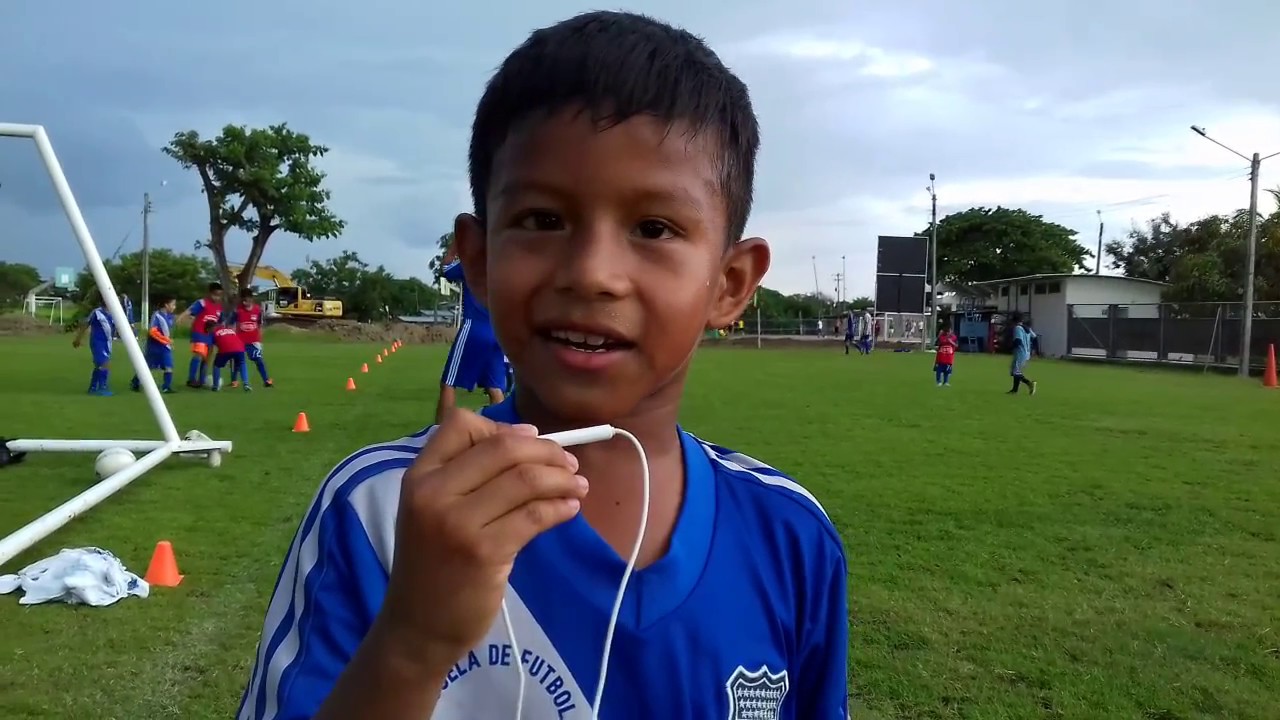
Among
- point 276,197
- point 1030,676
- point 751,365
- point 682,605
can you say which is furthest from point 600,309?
point 276,197

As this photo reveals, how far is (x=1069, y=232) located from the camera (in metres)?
67.4

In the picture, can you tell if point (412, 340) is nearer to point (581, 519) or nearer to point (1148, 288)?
point (1148, 288)

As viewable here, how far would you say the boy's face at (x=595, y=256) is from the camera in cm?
124

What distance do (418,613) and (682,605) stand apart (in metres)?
0.46

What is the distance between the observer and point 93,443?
7.50m

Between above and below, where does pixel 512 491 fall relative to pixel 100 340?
above

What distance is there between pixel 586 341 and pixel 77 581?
13.6ft

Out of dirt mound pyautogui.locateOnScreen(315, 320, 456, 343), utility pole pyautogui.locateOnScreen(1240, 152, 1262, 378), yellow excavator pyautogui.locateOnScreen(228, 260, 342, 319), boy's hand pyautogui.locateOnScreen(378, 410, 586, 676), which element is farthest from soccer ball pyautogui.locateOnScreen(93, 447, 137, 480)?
yellow excavator pyautogui.locateOnScreen(228, 260, 342, 319)

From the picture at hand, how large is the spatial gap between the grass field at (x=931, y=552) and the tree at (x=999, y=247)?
54034mm

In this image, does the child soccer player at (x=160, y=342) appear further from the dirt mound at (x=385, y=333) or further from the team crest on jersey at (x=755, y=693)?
the dirt mound at (x=385, y=333)

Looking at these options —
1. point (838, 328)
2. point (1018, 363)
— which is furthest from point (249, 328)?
point (838, 328)

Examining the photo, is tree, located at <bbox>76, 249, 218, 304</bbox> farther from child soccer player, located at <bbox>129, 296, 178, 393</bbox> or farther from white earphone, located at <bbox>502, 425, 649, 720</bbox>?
white earphone, located at <bbox>502, 425, 649, 720</bbox>

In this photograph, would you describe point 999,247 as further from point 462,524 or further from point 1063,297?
point 462,524

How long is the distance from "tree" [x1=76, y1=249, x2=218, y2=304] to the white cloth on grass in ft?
212
